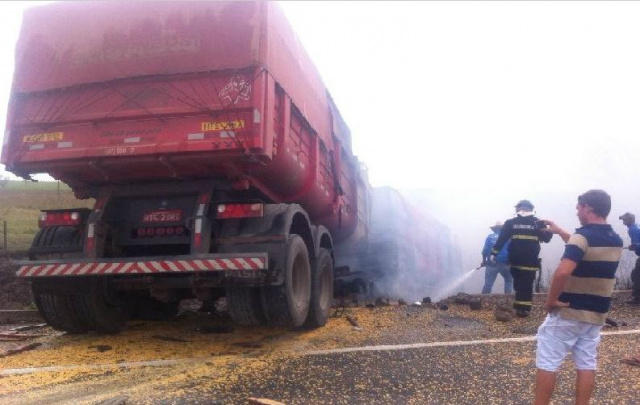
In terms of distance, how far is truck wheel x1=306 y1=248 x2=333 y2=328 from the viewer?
612 cm

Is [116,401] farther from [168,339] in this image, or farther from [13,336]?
[13,336]

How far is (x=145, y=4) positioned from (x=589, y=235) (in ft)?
15.4

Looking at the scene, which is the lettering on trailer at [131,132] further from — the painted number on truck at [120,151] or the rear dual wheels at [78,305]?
the rear dual wheels at [78,305]

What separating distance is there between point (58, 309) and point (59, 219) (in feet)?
3.16

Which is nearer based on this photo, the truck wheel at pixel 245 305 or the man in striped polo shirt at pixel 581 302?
the man in striped polo shirt at pixel 581 302

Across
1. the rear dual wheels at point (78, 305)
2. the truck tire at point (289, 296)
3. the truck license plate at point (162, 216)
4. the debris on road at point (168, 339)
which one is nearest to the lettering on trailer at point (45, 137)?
the truck license plate at point (162, 216)

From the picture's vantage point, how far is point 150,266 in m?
4.95

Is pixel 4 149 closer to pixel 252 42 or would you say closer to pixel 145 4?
pixel 145 4

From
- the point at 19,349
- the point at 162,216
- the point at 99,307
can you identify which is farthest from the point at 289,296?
the point at 19,349

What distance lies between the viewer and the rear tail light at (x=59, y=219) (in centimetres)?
552

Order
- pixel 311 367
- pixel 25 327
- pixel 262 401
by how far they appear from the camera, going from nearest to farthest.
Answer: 1. pixel 262 401
2. pixel 311 367
3. pixel 25 327

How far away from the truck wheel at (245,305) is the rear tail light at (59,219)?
1.86 meters

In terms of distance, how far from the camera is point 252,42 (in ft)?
16.8

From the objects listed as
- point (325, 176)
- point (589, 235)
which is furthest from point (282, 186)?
point (589, 235)
